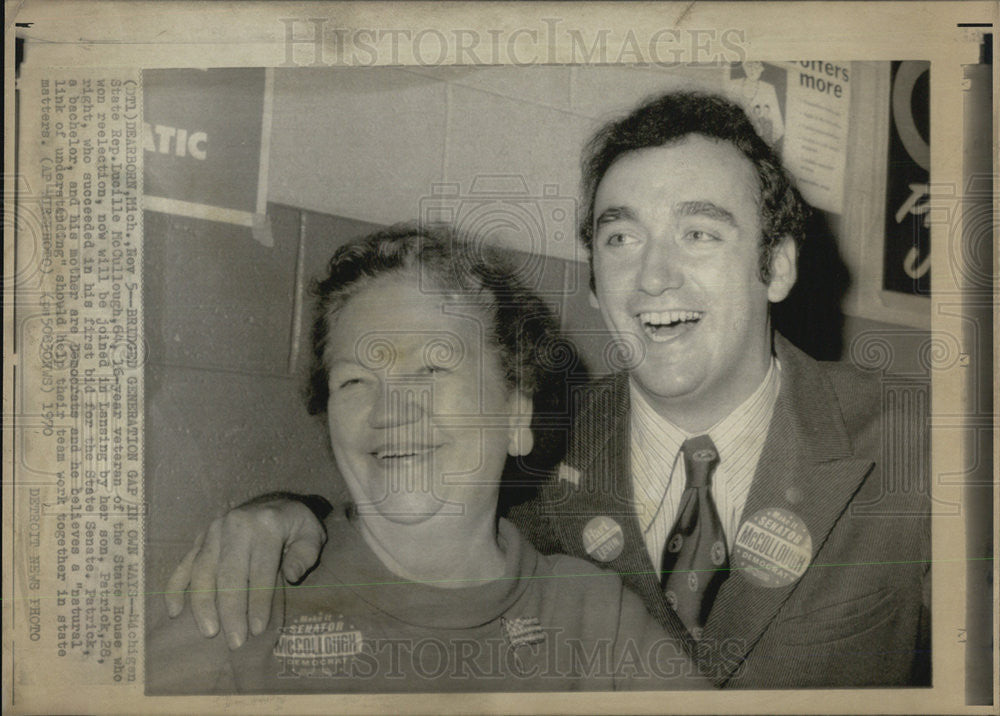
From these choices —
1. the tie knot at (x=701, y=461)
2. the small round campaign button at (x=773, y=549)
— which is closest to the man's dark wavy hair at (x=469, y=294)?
the tie knot at (x=701, y=461)

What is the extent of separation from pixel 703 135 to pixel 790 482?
0.61 metres

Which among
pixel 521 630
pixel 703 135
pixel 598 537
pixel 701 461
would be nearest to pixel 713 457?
pixel 701 461

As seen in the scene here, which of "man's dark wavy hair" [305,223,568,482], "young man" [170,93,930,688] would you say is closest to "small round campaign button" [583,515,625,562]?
"young man" [170,93,930,688]

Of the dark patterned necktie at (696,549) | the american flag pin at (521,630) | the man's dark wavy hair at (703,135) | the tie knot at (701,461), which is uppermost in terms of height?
the man's dark wavy hair at (703,135)

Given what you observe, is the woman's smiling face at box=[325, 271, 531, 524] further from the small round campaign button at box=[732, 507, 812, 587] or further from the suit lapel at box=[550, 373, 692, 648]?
the small round campaign button at box=[732, 507, 812, 587]

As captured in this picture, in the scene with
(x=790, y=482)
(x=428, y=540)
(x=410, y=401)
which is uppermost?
(x=410, y=401)

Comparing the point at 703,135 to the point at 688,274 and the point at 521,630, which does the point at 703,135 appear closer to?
the point at 688,274

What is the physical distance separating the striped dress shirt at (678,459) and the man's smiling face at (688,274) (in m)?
0.02

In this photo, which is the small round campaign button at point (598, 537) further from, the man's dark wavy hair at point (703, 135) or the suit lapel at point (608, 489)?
the man's dark wavy hair at point (703, 135)

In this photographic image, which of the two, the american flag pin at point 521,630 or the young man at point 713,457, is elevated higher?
the young man at point 713,457

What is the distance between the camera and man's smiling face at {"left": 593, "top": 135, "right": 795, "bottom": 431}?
4.97ft

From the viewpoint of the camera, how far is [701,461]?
1546 millimetres

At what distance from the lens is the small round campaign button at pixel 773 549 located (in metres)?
1.53

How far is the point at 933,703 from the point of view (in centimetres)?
158
